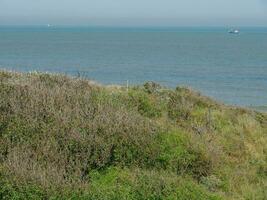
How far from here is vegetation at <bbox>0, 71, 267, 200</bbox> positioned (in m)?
8.84

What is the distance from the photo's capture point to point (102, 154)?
10.1m

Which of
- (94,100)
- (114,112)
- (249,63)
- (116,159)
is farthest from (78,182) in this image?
(249,63)

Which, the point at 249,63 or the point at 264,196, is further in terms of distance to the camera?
the point at 249,63

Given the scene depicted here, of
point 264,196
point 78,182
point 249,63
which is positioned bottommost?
point 249,63

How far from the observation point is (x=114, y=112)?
11.2m

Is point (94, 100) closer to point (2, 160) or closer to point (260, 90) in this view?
point (2, 160)

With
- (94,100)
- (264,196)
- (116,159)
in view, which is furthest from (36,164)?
(264,196)

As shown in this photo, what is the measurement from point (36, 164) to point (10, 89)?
297 centimetres

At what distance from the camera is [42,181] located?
866cm

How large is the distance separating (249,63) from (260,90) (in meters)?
40.8

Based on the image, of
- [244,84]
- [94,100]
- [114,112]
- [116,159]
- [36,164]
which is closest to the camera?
[36,164]

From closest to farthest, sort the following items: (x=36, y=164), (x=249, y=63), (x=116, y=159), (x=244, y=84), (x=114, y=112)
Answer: (x=36, y=164) → (x=116, y=159) → (x=114, y=112) → (x=244, y=84) → (x=249, y=63)

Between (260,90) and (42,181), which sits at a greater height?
(42,181)

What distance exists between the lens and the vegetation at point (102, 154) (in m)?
8.84
